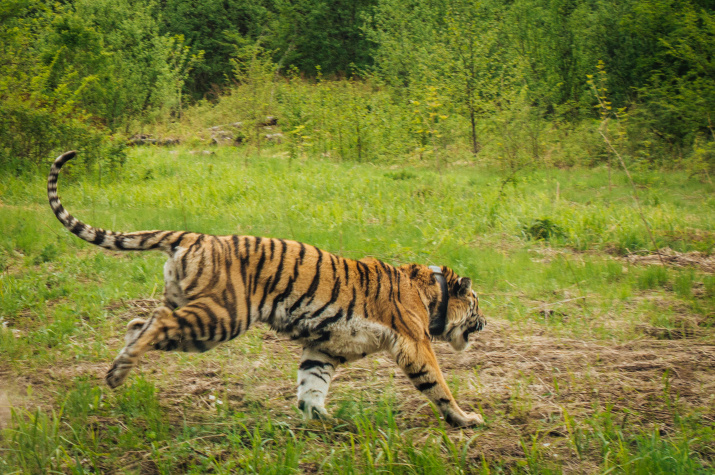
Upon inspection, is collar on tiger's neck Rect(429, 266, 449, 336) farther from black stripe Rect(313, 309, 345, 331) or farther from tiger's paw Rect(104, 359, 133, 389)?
tiger's paw Rect(104, 359, 133, 389)

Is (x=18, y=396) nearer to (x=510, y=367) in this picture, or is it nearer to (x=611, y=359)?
(x=510, y=367)

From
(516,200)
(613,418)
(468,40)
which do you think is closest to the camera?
Answer: (613,418)

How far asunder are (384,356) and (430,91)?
843cm

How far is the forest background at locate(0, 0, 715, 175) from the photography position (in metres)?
12.0

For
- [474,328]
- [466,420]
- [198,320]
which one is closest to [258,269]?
[198,320]

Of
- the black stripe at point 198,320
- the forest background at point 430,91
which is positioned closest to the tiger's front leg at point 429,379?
the black stripe at point 198,320

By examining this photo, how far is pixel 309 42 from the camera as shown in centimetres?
3338

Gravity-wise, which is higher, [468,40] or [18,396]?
[468,40]

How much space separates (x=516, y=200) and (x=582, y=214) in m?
1.43

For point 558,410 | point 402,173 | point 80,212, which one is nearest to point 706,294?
point 558,410

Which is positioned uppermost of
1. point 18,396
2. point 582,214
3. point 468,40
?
point 468,40

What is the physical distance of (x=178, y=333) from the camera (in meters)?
3.70

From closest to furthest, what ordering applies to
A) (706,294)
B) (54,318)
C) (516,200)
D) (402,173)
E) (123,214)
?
(54,318) < (706,294) < (123,214) < (516,200) < (402,173)

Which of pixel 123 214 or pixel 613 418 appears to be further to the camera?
pixel 123 214
